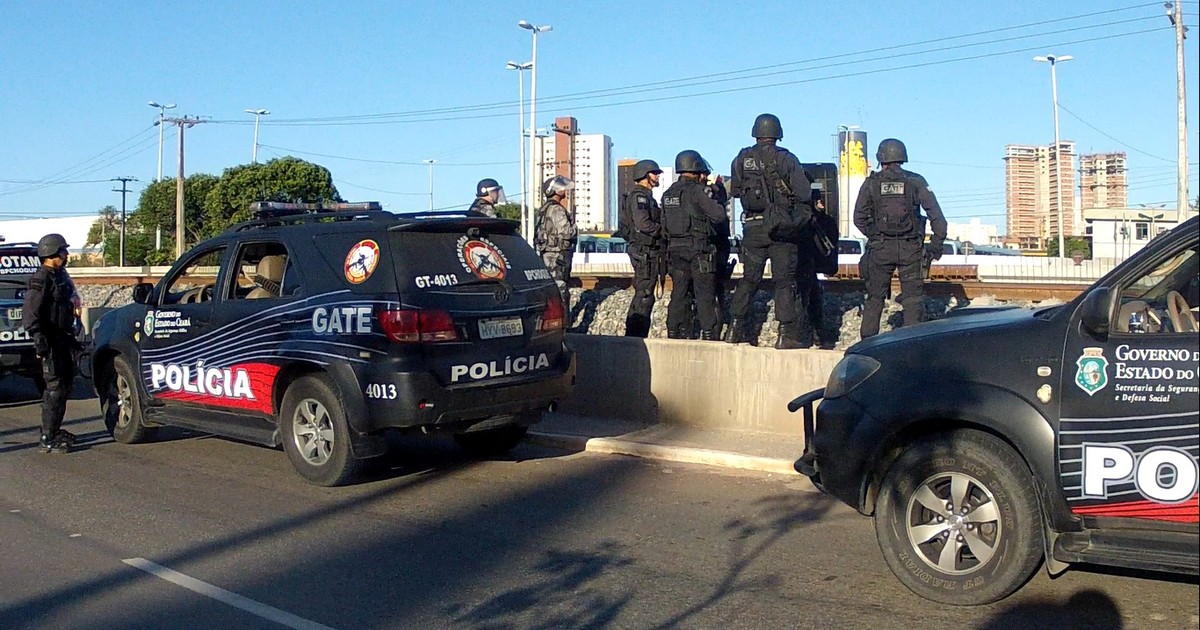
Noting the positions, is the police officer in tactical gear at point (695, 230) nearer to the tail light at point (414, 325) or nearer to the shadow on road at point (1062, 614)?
the tail light at point (414, 325)

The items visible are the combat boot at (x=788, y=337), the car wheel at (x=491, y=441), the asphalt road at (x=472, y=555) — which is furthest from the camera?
the combat boot at (x=788, y=337)

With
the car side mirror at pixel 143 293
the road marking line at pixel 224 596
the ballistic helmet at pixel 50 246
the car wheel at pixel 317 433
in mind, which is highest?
the ballistic helmet at pixel 50 246

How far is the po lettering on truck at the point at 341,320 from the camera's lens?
7.68m

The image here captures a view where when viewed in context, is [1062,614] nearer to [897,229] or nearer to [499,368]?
[499,368]

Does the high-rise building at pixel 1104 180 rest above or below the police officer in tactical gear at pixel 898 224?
above

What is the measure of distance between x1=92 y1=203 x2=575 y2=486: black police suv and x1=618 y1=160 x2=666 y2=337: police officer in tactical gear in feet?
11.7

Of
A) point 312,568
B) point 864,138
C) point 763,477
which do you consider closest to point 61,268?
point 312,568

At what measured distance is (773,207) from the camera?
33.4 feet

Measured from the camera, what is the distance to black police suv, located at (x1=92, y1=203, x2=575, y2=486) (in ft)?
25.2

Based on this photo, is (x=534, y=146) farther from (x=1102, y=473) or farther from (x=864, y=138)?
(x=1102, y=473)

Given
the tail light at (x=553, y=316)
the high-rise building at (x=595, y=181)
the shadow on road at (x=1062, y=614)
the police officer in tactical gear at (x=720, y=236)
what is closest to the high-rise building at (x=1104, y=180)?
the police officer in tactical gear at (x=720, y=236)

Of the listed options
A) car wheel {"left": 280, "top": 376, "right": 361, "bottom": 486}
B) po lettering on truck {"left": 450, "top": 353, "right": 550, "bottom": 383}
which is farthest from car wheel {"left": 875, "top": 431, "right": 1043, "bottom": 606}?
car wheel {"left": 280, "top": 376, "right": 361, "bottom": 486}

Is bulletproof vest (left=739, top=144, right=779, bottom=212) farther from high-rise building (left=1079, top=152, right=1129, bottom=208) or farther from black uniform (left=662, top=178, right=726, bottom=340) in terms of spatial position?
high-rise building (left=1079, top=152, right=1129, bottom=208)

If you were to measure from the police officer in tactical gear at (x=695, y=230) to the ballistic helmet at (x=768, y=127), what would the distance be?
985 millimetres
